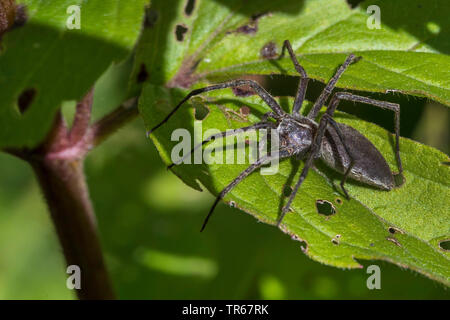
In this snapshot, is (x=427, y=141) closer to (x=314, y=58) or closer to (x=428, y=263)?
(x=314, y=58)

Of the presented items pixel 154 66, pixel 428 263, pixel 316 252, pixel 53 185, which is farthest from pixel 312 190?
pixel 53 185

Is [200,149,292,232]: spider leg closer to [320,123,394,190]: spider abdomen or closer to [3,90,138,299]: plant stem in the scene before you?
[320,123,394,190]: spider abdomen

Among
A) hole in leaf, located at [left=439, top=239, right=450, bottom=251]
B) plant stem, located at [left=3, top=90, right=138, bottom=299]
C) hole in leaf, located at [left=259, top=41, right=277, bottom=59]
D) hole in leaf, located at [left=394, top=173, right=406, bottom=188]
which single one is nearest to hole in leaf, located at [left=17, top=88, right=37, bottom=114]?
Answer: plant stem, located at [left=3, top=90, right=138, bottom=299]

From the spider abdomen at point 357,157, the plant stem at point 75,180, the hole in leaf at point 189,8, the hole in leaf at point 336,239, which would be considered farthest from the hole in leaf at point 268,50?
the hole in leaf at point 336,239

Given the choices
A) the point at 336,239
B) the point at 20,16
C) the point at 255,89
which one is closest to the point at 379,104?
the point at 255,89

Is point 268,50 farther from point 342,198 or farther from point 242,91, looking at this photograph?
point 342,198

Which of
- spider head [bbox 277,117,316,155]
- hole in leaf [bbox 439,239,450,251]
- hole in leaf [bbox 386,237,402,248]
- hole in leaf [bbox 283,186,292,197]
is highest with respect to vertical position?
spider head [bbox 277,117,316,155]
